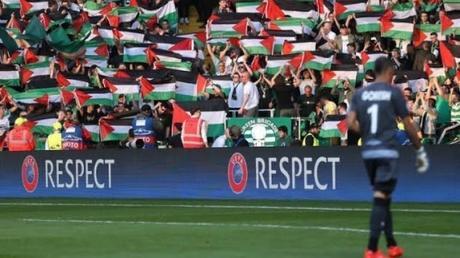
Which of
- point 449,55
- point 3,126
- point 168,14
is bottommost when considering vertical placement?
point 3,126

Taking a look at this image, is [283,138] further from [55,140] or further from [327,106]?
[55,140]

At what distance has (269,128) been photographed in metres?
29.9

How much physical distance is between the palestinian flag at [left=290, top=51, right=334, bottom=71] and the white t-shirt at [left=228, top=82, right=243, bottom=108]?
186 cm

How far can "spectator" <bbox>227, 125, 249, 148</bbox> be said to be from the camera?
96.6ft

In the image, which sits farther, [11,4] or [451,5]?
[11,4]

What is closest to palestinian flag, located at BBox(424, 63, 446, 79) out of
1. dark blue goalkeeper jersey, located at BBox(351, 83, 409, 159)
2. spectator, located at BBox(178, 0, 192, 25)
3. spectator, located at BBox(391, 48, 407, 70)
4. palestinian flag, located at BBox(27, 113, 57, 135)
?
spectator, located at BBox(391, 48, 407, 70)

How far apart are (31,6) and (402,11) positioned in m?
13.0

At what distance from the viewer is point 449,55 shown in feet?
101

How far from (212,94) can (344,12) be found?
455 cm

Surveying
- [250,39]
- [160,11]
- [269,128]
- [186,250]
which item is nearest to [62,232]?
[186,250]

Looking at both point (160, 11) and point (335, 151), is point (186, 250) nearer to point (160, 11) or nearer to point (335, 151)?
point (335, 151)

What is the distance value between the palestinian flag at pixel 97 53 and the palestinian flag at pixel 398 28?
360 inches

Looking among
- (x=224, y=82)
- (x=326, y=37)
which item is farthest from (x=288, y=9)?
(x=224, y=82)

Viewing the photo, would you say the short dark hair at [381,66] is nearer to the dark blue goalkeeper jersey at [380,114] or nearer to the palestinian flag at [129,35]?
the dark blue goalkeeper jersey at [380,114]
